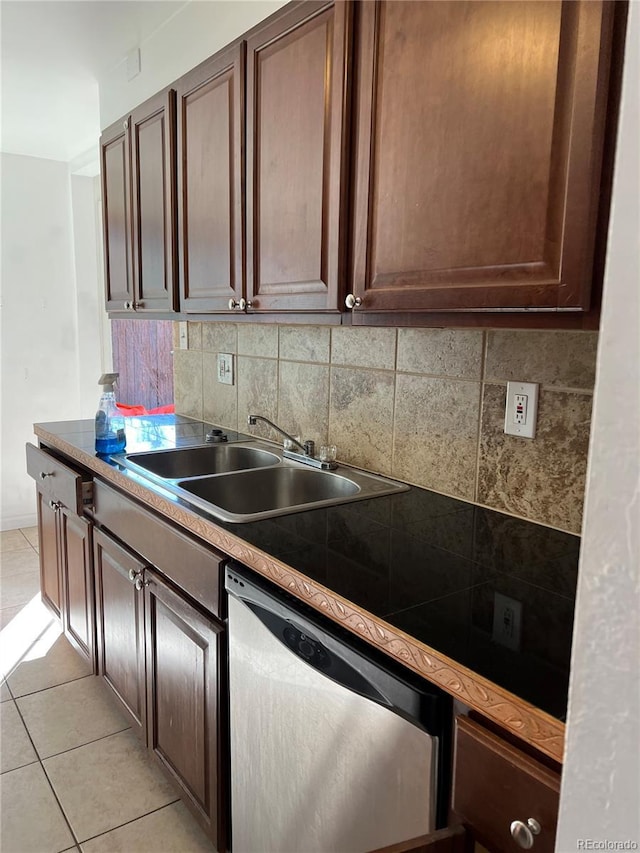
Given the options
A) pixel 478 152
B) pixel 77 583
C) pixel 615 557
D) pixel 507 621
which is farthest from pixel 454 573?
pixel 77 583

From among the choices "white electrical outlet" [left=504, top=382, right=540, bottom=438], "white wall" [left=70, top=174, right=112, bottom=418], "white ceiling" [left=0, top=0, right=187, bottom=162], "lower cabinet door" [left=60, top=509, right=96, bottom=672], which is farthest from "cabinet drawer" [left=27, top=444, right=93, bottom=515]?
"white wall" [left=70, top=174, right=112, bottom=418]

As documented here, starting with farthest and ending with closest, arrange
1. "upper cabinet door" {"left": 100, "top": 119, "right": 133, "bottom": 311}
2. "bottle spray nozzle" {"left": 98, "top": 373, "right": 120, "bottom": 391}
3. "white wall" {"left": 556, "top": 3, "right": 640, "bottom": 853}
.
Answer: "upper cabinet door" {"left": 100, "top": 119, "right": 133, "bottom": 311} < "bottle spray nozzle" {"left": 98, "top": 373, "right": 120, "bottom": 391} < "white wall" {"left": 556, "top": 3, "right": 640, "bottom": 853}

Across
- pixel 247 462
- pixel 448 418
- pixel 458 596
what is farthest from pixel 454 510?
pixel 247 462

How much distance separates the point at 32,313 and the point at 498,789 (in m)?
4.05

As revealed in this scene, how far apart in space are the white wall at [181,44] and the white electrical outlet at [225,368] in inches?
38.9

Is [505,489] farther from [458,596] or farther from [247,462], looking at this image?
[247,462]

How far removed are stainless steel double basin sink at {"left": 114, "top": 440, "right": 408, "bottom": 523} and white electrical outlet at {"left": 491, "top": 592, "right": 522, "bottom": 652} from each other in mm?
562

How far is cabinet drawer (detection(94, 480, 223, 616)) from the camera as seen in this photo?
1.37 metres

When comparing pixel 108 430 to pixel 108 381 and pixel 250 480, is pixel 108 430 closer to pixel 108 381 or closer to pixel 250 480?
pixel 108 381

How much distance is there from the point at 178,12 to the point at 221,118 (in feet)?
2.19

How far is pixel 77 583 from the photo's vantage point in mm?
2285

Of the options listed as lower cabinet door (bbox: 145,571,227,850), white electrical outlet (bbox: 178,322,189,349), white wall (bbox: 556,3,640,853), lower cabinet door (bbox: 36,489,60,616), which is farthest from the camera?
white electrical outlet (bbox: 178,322,189,349)

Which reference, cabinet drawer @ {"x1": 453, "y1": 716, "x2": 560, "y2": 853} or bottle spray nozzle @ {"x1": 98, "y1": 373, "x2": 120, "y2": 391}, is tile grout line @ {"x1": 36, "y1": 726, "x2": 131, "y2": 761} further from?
cabinet drawer @ {"x1": 453, "y1": 716, "x2": 560, "y2": 853}

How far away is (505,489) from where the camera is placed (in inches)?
55.8
